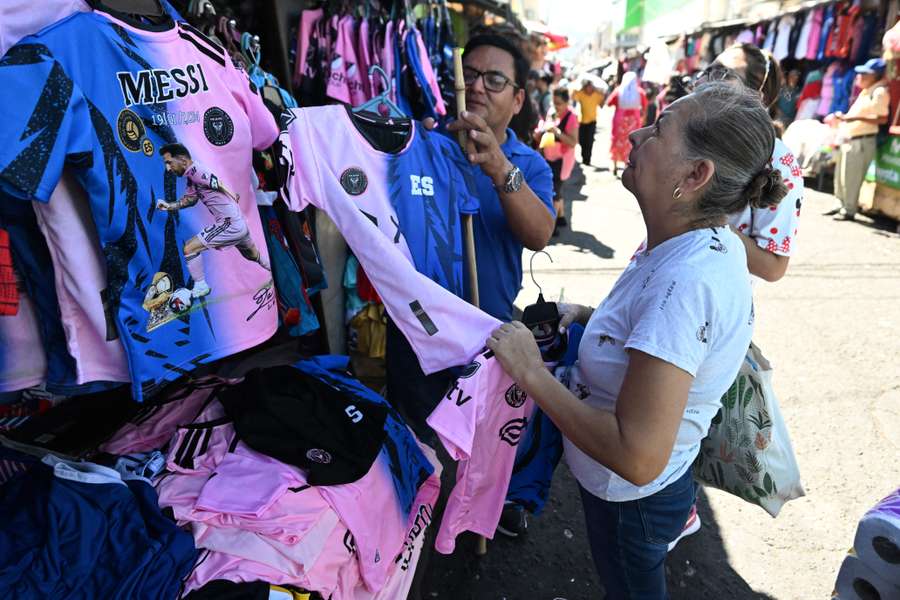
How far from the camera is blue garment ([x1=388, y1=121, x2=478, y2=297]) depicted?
212 cm

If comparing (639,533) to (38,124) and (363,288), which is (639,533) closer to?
(38,124)

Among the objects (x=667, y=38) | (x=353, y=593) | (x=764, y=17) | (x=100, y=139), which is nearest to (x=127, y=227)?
(x=100, y=139)

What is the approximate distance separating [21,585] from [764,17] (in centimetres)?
1552

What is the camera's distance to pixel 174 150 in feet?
5.60

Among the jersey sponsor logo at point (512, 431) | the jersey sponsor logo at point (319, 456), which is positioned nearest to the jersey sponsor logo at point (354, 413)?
the jersey sponsor logo at point (319, 456)

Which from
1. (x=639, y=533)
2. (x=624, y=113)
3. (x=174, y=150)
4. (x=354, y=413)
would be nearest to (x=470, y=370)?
Answer: (x=354, y=413)

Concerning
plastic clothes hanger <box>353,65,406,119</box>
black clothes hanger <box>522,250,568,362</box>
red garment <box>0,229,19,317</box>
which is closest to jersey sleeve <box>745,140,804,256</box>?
black clothes hanger <box>522,250,568,362</box>

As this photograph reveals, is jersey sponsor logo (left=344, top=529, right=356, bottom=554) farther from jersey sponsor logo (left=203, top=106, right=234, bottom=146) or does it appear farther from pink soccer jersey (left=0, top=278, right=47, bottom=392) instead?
jersey sponsor logo (left=203, top=106, right=234, bottom=146)

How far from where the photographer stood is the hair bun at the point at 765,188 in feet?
4.87

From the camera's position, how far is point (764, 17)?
41.7 ft

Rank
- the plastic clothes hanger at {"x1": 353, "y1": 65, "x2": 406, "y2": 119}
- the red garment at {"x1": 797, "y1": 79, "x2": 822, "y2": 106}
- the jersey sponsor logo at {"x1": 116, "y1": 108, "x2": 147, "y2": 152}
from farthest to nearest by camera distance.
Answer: the red garment at {"x1": 797, "y1": 79, "x2": 822, "y2": 106} < the plastic clothes hanger at {"x1": 353, "y1": 65, "x2": 406, "y2": 119} < the jersey sponsor logo at {"x1": 116, "y1": 108, "x2": 147, "y2": 152}

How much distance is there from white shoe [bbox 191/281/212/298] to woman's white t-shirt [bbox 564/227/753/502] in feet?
3.93

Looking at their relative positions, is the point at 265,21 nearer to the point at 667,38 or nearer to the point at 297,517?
the point at 297,517

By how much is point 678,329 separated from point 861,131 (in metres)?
8.69
